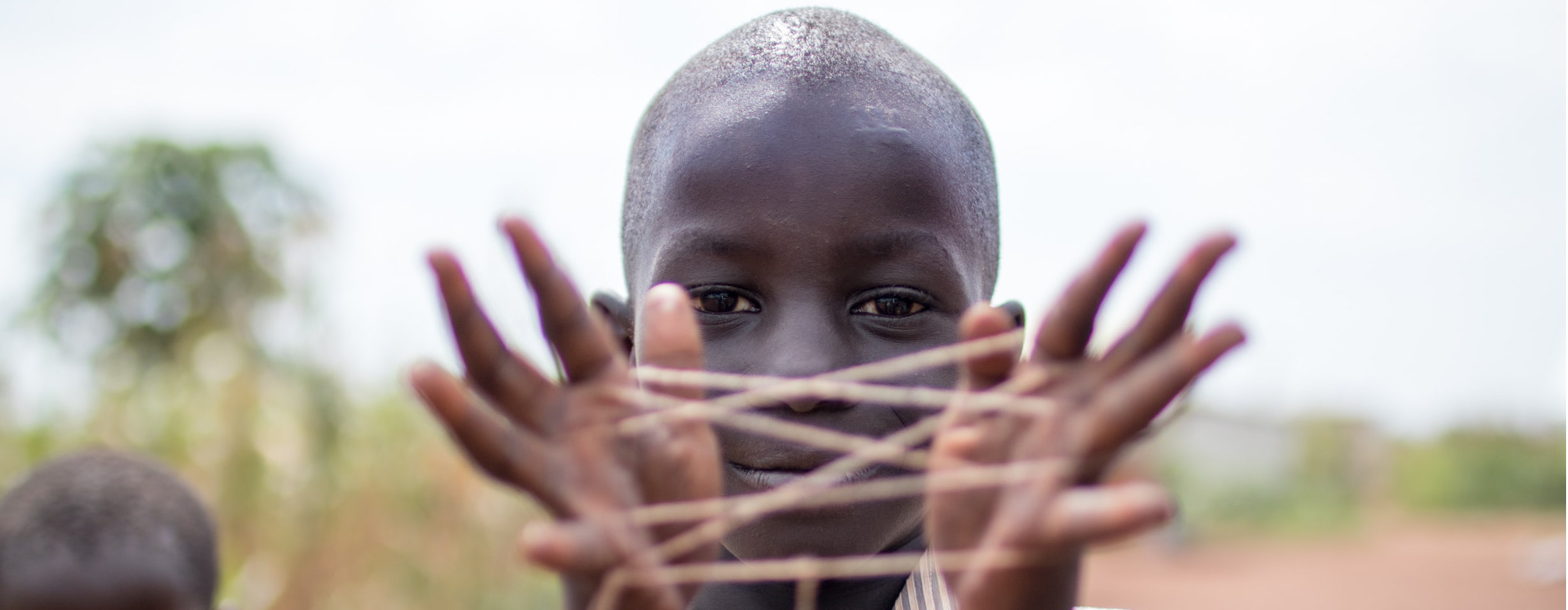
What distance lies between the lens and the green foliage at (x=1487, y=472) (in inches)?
832

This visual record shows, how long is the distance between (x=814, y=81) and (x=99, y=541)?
4.62 ft

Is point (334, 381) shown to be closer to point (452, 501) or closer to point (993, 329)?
point (452, 501)

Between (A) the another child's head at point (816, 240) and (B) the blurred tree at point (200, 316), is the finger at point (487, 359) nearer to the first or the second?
(A) the another child's head at point (816, 240)

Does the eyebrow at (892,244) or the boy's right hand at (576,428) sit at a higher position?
the eyebrow at (892,244)

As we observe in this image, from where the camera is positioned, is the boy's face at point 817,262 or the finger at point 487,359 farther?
the boy's face at point 817,262

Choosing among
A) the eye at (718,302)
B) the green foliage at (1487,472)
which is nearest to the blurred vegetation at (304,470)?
the eye at (718,302)

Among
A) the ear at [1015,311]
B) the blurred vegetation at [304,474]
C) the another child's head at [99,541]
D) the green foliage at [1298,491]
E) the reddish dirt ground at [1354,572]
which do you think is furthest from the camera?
the green foliage at [1298,491]

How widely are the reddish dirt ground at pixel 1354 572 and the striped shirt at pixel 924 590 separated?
9.76 meters

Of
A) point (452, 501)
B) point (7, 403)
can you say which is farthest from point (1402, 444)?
point (7, 403)

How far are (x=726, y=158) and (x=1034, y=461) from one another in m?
0.91

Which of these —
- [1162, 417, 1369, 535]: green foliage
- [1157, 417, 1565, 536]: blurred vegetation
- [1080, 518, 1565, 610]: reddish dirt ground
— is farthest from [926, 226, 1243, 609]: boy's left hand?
[1157, 417, 1565, 536]: blurred vegetation

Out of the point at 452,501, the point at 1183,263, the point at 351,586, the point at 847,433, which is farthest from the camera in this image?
the point at 452,501

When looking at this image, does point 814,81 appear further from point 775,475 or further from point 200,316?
point 200,316

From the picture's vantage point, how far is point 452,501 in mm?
5566
